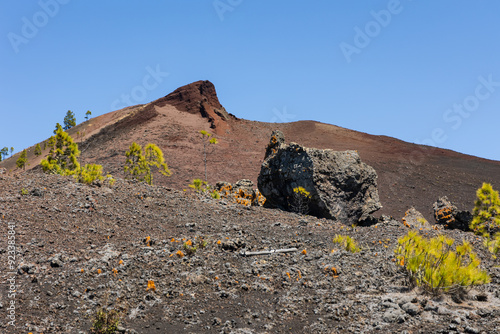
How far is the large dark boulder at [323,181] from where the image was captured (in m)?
13.3

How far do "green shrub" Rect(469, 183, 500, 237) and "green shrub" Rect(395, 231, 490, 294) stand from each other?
9.29 meters

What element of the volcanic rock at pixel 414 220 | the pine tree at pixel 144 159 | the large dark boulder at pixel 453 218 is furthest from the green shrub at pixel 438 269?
the pine tree at pixel 144 159

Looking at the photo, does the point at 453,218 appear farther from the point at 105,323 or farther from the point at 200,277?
the point at 105,323

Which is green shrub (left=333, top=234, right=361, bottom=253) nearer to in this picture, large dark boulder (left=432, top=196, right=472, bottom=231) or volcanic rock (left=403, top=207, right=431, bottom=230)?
volcanic rock (left=403, top=207, right=431, bottom=230)

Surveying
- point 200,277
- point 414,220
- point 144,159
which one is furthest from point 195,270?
point 144,159

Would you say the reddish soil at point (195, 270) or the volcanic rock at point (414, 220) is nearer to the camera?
the reddish soil at point (195, 270)

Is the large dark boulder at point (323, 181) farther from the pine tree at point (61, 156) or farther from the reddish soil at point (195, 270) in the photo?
the pine tree at point (61, 156)

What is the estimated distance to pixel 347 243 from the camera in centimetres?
855

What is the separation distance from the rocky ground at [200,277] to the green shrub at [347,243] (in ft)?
0.57

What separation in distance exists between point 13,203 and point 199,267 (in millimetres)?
4794

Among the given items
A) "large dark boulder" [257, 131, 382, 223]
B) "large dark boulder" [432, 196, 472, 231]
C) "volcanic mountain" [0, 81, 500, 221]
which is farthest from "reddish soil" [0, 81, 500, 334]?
"volcanic mountain" [0, 81, 500, 221]

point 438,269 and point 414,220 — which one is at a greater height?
point 438,269

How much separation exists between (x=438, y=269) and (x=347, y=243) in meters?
2.39

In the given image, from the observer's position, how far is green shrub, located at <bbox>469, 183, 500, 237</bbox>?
14867mm
